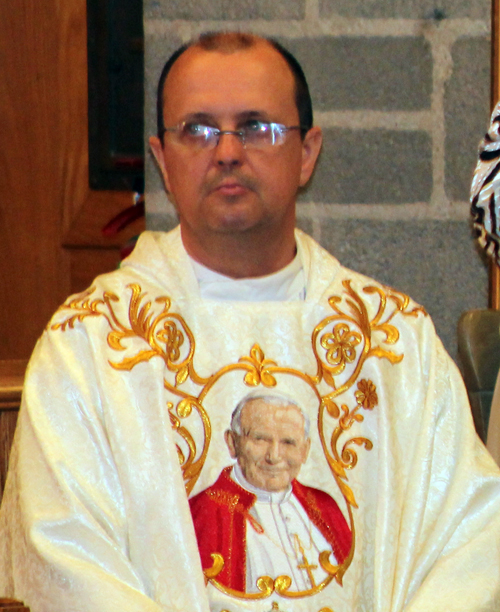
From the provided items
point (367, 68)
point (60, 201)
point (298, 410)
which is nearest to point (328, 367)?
point (298, 410)

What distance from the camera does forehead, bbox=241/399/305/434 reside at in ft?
5.72

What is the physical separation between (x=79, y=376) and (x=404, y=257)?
948 millimetres

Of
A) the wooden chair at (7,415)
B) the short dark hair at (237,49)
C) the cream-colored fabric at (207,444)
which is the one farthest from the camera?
the wooden chair at (7,415)

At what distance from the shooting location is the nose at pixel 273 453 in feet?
5.68

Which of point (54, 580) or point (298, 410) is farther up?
point (298, 410)

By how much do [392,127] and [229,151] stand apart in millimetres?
722

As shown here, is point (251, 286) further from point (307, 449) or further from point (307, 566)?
point (307, 566)

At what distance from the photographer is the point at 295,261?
6.33 feet

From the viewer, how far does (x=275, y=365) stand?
1786mm

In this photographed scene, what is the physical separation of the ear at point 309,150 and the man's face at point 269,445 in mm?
446

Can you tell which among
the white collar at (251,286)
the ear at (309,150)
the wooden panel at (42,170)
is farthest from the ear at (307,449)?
the wooden panel at (42,170)

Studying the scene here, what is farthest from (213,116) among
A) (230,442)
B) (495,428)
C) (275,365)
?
(495,428)

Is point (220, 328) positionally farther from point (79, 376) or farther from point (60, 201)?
point (60, 201)

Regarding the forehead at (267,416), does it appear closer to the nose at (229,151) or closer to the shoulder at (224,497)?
the shoulder at (224,497)
